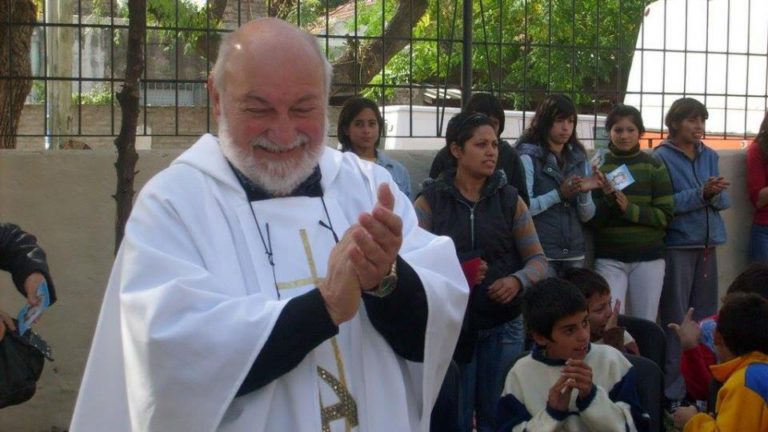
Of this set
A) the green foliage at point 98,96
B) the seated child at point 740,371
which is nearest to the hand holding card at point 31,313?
the seated child at point 740,371

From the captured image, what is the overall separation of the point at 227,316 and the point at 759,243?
6.21 m

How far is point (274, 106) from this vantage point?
2764 millimetres

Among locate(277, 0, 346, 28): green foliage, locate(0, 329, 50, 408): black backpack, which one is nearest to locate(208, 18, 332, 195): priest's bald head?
locate(0, 329, 50, 408): black backpack

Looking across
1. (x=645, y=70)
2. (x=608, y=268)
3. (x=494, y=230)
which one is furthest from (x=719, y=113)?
(x=494, y=230)

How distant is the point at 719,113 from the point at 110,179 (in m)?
4.86

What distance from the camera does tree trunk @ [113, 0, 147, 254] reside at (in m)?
5.43

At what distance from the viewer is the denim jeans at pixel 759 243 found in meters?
7.93

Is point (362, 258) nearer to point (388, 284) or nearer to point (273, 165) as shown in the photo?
point (388, 284)

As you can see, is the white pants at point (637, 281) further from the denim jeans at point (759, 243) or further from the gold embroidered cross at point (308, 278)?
the gold embroidered cross at point (308, 278)

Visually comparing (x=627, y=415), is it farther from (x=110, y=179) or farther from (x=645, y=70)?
(x=645, y=70)

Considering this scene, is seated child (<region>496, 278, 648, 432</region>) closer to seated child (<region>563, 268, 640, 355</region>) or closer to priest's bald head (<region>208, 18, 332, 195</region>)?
seated child (<region>563, 268, 640, 355</region>)

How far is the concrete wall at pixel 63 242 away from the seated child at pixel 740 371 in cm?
357

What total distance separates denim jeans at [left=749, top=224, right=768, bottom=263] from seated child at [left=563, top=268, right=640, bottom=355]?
119 inches

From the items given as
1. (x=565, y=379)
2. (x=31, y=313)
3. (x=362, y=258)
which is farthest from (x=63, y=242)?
(x=362, y=258)
